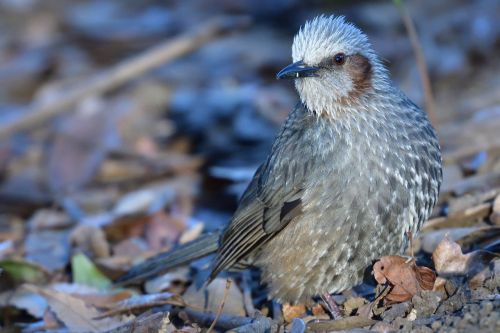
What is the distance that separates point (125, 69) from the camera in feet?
28.7

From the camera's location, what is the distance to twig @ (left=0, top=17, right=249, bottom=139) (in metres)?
8.43

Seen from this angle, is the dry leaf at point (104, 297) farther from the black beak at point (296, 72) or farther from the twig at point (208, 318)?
the black beak at point (296, 72)

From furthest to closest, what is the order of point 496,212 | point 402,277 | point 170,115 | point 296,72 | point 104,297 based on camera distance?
point 170,115, point 104,297, point 496,212, point 296,72, point 402,277

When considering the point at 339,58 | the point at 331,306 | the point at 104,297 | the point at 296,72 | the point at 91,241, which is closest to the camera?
the point at 331,306

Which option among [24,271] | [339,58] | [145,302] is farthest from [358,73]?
[24,271]

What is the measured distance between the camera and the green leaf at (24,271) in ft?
18.0

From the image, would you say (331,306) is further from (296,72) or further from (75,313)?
(75,313)

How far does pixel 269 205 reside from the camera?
5090 mm

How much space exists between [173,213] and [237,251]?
6.31 ft

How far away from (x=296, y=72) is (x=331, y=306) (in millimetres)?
1343

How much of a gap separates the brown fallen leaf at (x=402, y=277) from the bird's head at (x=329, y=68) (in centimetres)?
99

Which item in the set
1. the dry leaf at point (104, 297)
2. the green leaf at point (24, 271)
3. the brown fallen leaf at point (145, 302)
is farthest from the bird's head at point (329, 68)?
the green leaf at point (24, 271)

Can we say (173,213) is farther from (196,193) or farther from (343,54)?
(343,54)

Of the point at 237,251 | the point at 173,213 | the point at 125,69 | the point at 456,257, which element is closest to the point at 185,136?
the point at 125,69
